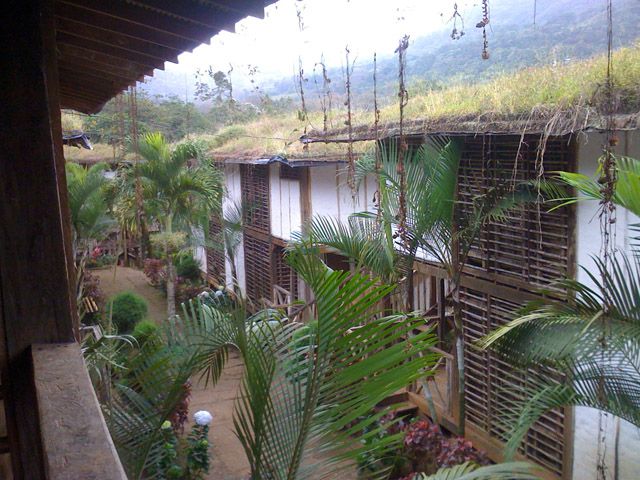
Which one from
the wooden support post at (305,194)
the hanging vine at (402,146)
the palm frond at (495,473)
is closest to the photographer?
the palm frond at (495,473)

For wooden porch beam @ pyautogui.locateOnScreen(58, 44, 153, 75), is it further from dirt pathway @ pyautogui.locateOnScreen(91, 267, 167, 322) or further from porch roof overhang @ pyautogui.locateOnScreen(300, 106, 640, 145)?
dirt pathway @ pyautogui.locateOnScreen(91, 267, 167, 322)

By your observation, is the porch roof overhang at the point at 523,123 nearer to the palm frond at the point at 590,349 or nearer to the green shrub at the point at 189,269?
the palm frond at the point at 590,349

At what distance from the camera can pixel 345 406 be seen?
2.45m

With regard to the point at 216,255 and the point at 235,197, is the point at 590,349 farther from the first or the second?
the point at 216,255

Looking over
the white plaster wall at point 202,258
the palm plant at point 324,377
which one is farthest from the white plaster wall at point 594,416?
the white plaster wall at point 202,258

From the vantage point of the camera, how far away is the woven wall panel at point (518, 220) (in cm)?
560

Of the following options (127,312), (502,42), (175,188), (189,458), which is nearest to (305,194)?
(175,188)

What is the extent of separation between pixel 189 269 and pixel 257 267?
12.7 feet

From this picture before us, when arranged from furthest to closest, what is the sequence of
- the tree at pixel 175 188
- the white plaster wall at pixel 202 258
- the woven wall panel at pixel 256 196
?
1. the white plaster wall at pixel 202 258
2. the woven wall panel at pixel 256 196
3. the tree at pixel 175 188

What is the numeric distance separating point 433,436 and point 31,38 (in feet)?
18.3

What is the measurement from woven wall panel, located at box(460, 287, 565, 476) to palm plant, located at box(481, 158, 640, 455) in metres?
1.64

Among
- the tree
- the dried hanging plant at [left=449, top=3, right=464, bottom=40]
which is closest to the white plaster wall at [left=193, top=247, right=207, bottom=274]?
the tree

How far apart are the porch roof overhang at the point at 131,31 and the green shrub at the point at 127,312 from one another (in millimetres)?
8260

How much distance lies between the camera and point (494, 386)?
6602 millimetres
